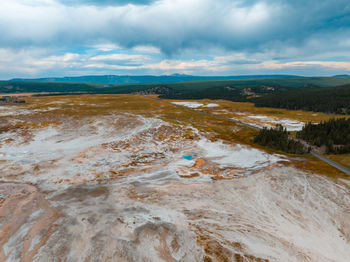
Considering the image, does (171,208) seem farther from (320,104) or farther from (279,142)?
(320,104)

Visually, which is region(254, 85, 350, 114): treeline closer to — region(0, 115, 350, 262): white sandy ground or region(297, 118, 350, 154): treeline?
region(297, 118, 350, 154): treeline

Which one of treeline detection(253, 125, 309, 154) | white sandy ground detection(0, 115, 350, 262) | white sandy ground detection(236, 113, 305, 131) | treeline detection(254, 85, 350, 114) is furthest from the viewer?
treeline detection(254, 85, 350, 114)

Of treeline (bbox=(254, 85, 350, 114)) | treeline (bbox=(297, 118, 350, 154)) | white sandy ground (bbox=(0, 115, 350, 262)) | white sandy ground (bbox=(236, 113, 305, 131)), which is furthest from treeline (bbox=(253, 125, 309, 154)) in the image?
treeline (bbox=(254, 85, 350, 114))

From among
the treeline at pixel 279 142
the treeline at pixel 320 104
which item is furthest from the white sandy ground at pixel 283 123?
the treeline at pixel 320 104

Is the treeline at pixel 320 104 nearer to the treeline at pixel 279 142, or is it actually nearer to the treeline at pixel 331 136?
the treeline at pixel 331 136

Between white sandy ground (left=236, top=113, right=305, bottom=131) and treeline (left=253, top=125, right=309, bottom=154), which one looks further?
white sandy ground (left=236, top=113, right=305, bottom=131)

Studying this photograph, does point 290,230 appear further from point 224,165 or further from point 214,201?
point 224,165

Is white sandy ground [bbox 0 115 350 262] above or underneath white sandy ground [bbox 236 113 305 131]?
above

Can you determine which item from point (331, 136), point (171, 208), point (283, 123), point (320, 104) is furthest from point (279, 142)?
point (320, 104)
